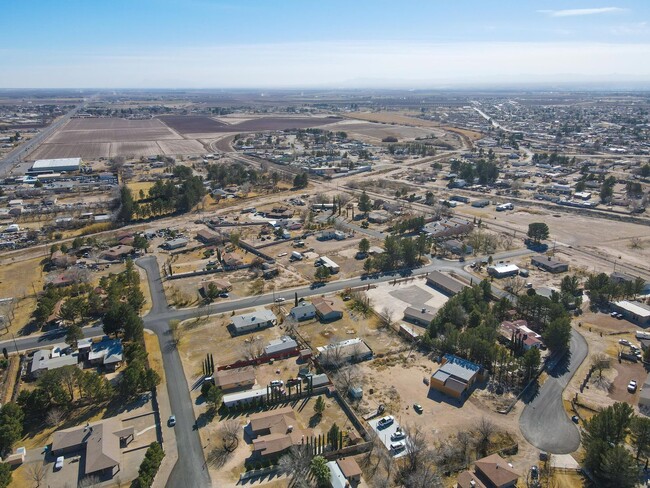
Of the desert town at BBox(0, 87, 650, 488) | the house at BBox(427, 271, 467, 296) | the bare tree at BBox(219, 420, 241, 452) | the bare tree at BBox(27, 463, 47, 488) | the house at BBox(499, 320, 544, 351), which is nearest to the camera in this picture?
the bare tree at BBox(27, 463, 47, 488)

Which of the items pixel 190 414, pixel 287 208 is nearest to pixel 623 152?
pixel 287 208

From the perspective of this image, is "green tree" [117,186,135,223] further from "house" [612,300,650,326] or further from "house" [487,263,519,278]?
"house" [612,300,650,326]

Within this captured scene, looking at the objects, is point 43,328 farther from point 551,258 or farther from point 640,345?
point 551,258

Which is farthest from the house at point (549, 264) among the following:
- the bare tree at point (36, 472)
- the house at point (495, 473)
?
the bare tree at point (36, 472)

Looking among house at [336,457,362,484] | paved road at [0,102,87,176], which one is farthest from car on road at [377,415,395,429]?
paved road at [0,102,87,176]

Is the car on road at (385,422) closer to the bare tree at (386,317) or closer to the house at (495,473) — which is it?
the house at (495,473)

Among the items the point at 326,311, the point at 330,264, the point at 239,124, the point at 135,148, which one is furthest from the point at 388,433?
the point at 239,124
